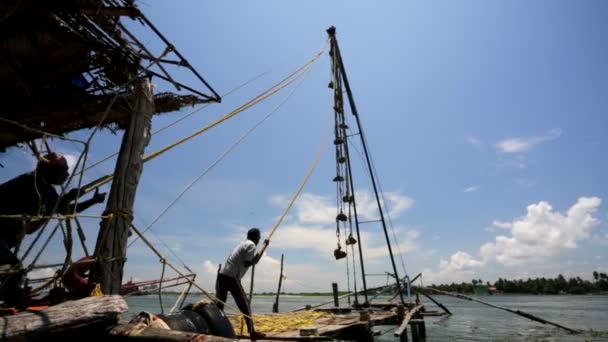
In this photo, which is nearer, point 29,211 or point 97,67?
point 29,211

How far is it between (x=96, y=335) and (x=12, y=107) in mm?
5945

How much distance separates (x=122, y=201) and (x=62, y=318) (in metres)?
1.68

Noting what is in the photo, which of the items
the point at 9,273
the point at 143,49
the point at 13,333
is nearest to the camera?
the point at 13,333

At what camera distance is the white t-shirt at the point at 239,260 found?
6434 millimetres

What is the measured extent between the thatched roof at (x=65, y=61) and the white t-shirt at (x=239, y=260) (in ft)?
9.87

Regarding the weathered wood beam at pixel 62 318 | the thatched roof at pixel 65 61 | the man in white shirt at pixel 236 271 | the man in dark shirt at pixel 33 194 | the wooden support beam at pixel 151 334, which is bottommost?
the wooden support beam at pixel 151 334

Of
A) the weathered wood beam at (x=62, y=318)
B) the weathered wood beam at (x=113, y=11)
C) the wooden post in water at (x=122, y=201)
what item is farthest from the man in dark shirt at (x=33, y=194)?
the weathered wood beam at (x=113, y=11)

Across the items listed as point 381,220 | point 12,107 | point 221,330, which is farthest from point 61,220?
point 381,220

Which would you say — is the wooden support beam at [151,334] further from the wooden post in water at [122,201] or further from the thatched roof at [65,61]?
the thatched roof at [65,61]

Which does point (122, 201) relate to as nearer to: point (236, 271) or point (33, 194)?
point (33, 194)

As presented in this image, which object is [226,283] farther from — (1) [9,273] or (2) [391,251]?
(2) [391,251]

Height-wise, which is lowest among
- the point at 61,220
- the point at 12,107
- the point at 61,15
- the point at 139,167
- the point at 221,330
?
the point at 221,330

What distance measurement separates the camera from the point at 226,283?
641 centimetres

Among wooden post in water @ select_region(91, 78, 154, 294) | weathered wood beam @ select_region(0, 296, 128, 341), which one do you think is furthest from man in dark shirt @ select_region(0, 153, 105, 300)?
weathered wood beam @ select_region(0, 296, 128, 341)
